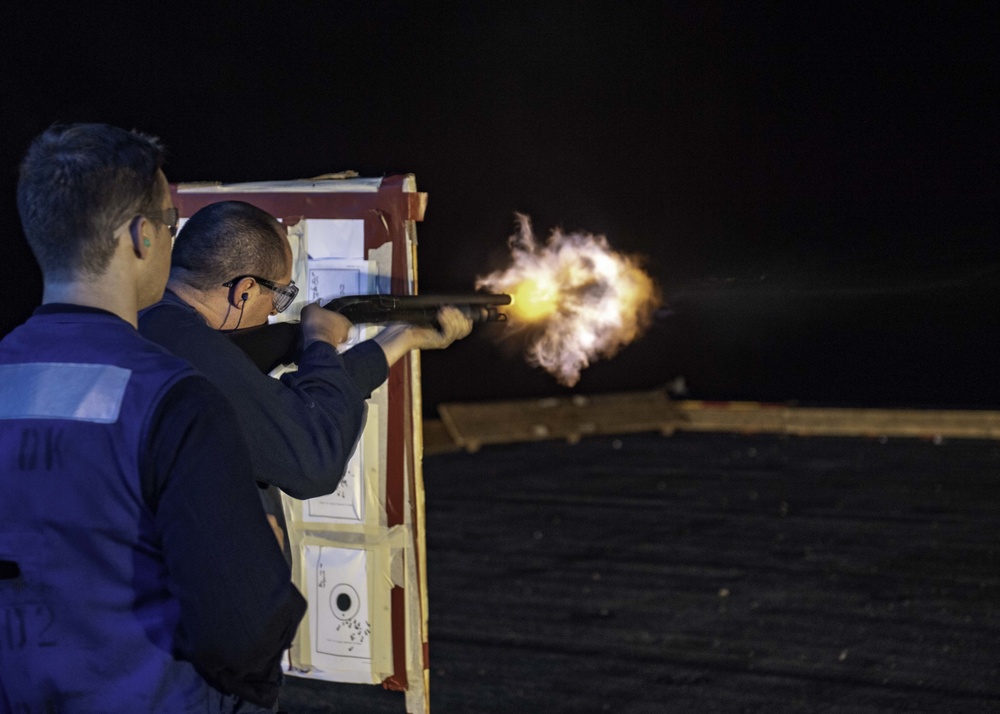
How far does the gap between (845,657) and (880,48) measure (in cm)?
640

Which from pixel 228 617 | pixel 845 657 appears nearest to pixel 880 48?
pixel 845 657

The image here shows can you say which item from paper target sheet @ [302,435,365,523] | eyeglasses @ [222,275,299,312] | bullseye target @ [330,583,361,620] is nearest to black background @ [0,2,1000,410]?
paper target sheet @ [302,435,365,523]

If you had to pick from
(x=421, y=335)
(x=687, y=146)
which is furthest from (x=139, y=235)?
(x=687, y=146)

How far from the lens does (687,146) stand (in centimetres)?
917

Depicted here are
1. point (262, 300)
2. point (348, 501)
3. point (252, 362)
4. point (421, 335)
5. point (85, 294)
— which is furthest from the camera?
point (348, 501)

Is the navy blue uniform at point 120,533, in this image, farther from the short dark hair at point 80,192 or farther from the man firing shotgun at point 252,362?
the man firing shotgun at point 252,362

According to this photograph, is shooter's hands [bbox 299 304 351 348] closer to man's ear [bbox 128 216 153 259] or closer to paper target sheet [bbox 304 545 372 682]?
man's ear [bbox 128 216 153 259]

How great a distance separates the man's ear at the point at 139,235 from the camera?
56.2 inches

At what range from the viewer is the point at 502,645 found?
176 inches

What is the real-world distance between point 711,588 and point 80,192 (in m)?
4.49

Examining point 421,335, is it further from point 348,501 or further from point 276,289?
point 348,501

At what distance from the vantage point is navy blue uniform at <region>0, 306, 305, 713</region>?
1.31 m

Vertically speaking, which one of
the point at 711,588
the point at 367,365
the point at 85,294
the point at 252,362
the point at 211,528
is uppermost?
the point at 711,588

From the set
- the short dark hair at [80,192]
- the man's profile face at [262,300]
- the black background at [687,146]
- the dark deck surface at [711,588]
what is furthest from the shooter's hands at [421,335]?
the black background at [687,146]
